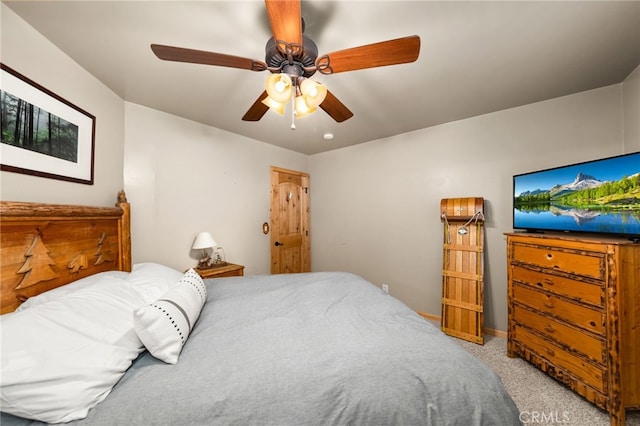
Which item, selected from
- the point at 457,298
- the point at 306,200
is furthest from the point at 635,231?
the point at 306,200

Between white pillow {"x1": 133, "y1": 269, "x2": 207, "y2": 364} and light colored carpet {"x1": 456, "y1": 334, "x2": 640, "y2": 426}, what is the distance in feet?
7.12

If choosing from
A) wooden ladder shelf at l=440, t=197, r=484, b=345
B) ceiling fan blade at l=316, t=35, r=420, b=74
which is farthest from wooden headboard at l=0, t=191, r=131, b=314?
wooden ladder shelf at l=440, t=197, r=484, b=345

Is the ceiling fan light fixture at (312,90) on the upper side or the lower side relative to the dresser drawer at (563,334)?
upper

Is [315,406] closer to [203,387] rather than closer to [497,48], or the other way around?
[203,387]

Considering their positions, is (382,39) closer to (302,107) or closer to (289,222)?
(302,107)

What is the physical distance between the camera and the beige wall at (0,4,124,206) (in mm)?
1245

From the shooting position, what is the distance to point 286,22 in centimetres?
102

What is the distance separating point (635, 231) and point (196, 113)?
12.1ft

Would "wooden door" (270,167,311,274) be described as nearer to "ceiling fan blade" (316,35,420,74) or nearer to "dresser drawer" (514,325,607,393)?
"ceiling fan blade" (316,35,420,74)

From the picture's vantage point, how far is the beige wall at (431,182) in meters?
2.22

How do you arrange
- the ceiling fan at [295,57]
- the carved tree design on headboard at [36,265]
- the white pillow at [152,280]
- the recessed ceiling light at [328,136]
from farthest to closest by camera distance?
the recessed ceiling light at [328,136] < the white pillow at [152,280] < the carved tree design on headboard at [36,265] < the ceiling fan at [295,57]

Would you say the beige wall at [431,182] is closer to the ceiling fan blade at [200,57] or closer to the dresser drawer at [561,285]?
the dresser drawer at [561,285]

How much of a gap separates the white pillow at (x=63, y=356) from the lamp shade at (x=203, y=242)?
1.50 m

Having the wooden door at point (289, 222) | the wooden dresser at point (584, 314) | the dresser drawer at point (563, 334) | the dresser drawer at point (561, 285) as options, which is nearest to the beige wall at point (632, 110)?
the wooden dresser at point (584, 314)
